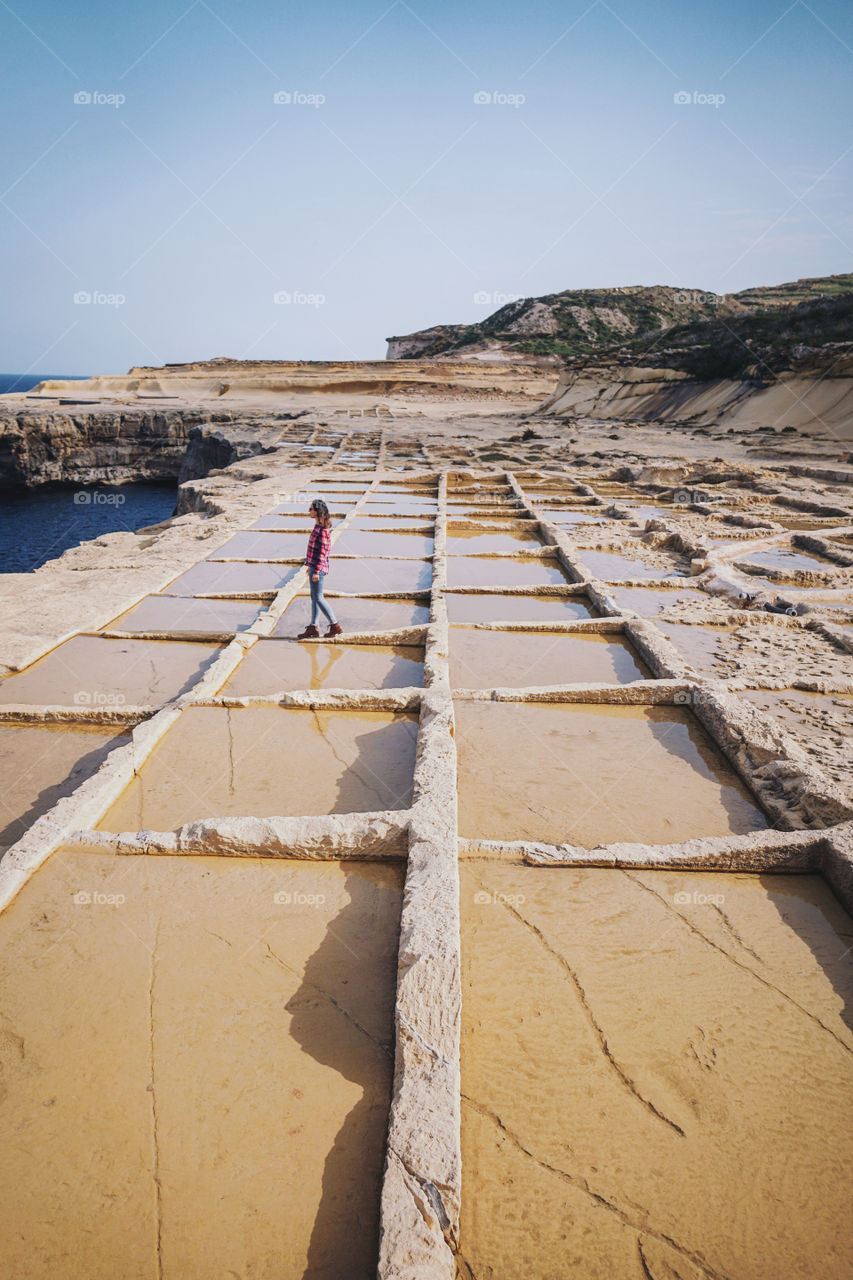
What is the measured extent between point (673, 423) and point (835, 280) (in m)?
46.3

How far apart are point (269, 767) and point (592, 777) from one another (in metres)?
1.59

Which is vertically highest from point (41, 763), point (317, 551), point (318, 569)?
point (317, 551)

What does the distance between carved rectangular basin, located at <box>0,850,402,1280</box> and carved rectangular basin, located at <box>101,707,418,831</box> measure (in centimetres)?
36

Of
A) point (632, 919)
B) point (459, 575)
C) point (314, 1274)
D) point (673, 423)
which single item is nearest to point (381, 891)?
point (632, 919)

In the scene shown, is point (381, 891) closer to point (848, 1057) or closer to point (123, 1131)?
point (123, 1131)

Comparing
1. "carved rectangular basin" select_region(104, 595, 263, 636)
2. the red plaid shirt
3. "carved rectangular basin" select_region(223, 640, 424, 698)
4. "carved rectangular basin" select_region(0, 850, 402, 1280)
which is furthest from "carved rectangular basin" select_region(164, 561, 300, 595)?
"carved rectangular basin" select_region(0, 850, 402, 1280)

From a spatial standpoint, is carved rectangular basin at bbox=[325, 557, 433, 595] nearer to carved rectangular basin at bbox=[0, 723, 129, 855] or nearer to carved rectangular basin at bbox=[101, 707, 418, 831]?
carved rectangular basin at bbox=[101, 707, 418, 831]

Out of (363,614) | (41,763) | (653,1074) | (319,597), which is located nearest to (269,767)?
(41,763)

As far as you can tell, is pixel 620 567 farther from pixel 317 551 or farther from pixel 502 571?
pixel 317 551

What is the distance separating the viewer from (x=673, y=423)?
66.1 feet

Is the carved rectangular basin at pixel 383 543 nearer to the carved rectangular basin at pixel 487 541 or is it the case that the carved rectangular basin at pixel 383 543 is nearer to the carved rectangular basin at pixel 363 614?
the carved rectangular basin at pixel 487 541

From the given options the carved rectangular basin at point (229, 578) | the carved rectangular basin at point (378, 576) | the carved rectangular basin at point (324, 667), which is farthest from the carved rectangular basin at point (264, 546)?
the carved rectangular basin at point (324, 667)

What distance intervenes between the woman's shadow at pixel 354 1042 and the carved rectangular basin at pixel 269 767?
55 cm

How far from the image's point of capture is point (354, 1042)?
1.88 meters
